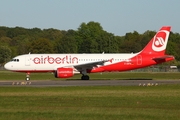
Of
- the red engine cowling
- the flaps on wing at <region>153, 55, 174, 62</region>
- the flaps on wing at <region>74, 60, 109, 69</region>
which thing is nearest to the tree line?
the flaps on wing at <region>153, 55, 174, 62</region>

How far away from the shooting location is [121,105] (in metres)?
22.2

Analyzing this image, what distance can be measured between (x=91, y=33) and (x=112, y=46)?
26584mm

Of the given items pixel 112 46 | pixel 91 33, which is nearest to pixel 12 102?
pixel 112 46

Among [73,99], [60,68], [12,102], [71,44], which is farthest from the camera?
[71,44]

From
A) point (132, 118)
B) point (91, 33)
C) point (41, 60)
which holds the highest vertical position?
point (91, 33)

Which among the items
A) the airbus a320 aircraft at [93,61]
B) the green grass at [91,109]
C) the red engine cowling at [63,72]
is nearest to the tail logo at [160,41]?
the airbus a320 aircraft at [93,61]

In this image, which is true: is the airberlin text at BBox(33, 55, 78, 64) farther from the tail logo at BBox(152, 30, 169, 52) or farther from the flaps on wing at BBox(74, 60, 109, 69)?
the tail logo at BBox(152, 30, 169, 52)

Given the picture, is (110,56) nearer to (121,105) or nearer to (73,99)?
(73,99)

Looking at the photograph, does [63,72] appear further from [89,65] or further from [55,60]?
[89,65]

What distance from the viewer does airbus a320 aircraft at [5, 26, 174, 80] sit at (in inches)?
2008

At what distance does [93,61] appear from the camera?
52.1m

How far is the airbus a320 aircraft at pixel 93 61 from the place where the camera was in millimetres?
51000

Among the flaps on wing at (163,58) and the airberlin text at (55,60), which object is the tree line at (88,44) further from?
the airberlin text at (55,60)

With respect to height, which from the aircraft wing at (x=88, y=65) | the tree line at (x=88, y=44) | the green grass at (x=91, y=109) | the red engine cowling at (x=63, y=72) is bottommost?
the green grass at (x=91, y=109)
